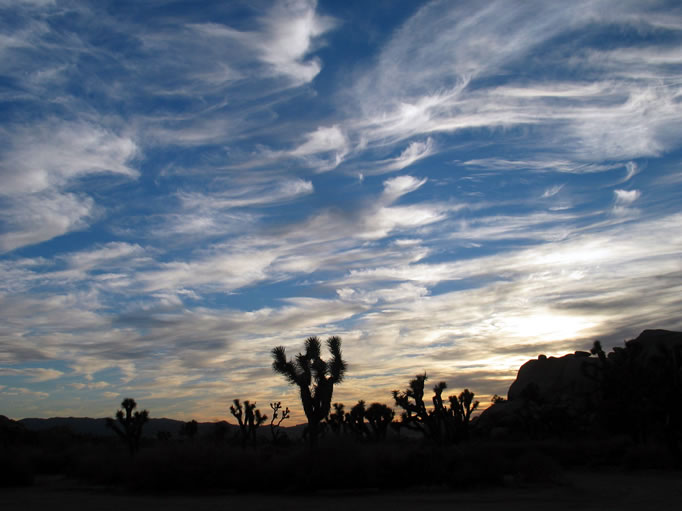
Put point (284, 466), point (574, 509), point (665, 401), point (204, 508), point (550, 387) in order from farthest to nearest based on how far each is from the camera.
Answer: point (550, 387)
point (665, 401)
point (284, 466)
point (204, 508)
point (574, 509)

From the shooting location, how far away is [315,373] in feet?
73.0

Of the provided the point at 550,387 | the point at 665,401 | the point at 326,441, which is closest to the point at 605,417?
the point at 665,401

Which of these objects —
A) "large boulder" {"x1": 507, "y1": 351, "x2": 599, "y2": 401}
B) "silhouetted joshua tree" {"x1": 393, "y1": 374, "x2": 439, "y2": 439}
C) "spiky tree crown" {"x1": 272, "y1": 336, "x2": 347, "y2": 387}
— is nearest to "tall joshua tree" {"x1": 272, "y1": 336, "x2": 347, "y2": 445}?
"spiky tree crown" {"x1": 272, "y1": 336, "x2": 347, "y2": 387}

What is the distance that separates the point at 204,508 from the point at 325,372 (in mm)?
9280

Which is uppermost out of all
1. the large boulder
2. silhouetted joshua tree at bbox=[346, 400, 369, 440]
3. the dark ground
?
the large boulder

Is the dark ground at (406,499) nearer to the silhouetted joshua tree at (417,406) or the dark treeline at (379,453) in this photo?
the dark treeline at (379,453)

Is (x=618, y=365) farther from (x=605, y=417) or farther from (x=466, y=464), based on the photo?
(x=466, y=464)

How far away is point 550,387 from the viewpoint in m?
70.1

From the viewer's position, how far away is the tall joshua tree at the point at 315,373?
21781mm

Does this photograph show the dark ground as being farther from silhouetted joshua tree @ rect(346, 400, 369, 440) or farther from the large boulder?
the large boulder

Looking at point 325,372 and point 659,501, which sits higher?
point 325,372

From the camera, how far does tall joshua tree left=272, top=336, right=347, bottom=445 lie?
21.8 meters

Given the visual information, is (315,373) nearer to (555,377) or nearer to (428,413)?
(428,413)

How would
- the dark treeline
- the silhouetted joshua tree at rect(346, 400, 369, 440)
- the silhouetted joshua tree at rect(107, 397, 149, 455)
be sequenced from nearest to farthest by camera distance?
1. the dark treeline
2. the silhouetted joshua tree at rect(107, 397, 149, 455)
3. the silhouetted joshua tree at rect(346, 400, 369, 440)
